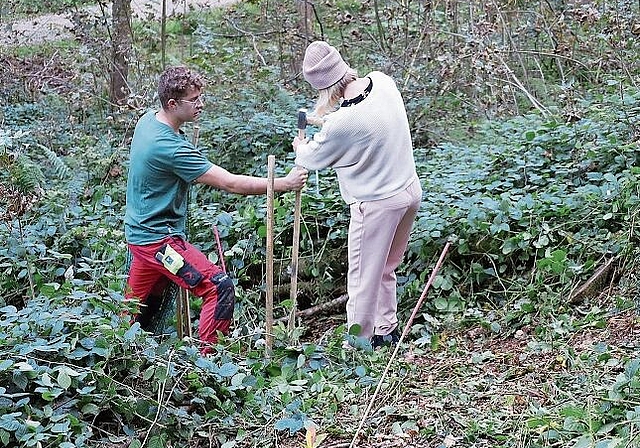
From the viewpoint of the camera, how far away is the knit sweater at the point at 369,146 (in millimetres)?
4730

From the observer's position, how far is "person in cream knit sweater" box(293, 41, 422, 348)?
4.74 meters

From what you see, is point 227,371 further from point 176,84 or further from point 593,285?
point 593,285

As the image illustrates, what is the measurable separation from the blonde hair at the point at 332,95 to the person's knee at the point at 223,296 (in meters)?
1.13

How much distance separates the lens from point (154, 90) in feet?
29.0

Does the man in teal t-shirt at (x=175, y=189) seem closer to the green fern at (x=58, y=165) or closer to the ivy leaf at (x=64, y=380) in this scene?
the ivy leaf at (x=64, y=380)

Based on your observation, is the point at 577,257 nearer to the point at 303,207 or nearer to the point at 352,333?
the point at 352,333

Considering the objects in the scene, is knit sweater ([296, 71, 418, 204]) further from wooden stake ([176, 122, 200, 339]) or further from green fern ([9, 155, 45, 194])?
green fern ([9, 155, 45, 194])

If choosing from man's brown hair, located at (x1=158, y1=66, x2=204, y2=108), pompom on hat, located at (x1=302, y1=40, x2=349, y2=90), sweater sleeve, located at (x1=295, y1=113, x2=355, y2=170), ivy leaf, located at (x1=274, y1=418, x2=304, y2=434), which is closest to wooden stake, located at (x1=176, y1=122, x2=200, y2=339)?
man's brown hair, located at (x1=158, y1=66, x2=204, y2=108)

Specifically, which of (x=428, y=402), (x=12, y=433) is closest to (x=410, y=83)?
(x=428, y=402)

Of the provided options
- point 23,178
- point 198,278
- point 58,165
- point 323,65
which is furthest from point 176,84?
point 58,165

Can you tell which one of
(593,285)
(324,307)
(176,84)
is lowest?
(324,307)


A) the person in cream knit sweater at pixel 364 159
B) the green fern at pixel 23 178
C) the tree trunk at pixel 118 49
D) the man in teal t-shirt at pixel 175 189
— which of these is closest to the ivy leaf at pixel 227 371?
the man in teal t-shirt at pixel 175 189

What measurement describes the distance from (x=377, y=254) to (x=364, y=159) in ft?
2.00

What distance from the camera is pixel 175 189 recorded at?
4.94m
